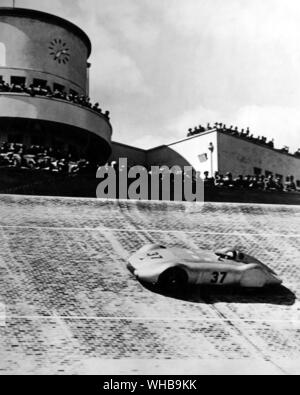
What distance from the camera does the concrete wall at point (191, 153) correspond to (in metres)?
42.2

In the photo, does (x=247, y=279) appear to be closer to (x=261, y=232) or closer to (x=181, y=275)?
(x=181, y=275)

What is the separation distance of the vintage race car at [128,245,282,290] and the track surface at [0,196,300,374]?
0.31m

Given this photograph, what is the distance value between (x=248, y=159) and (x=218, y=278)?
29.6 metres

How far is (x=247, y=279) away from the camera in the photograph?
611 inches

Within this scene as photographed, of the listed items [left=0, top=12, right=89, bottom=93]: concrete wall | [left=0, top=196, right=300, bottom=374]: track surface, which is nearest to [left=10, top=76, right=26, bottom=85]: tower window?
[left=0, top=12, right=89, bottom=93]: concrete wall

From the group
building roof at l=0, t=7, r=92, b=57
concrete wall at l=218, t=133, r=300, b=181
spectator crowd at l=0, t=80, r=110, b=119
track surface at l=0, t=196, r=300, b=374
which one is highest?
building roof at l=0, t=7, r=92, b=57

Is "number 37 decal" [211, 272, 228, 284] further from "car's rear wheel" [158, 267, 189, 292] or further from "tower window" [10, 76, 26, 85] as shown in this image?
"tower window" [10, 76, 26, 85]

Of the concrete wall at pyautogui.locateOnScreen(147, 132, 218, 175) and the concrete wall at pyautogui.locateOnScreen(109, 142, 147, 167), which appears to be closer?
the concrete wall at pyautogui.locateOnScreen(147, 132, 218, 175)

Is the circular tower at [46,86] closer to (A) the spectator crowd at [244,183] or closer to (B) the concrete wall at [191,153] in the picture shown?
(B) the concrete wall at [191,153]

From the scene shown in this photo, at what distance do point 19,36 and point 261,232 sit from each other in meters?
25.6

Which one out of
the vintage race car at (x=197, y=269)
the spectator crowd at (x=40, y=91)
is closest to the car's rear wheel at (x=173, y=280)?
the vintage race car at (x=197, y=269)

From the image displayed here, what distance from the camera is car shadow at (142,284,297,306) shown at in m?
14.9

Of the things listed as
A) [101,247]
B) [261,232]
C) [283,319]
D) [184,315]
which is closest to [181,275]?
[184,315]

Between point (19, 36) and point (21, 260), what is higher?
point (19, 36)
